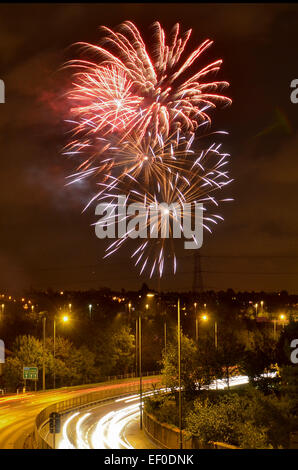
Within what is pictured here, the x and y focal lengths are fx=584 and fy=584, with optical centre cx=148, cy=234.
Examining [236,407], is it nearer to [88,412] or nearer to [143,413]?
[143,413]

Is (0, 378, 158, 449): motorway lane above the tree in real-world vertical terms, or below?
below

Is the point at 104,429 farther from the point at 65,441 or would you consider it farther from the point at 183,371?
the point at 183,371

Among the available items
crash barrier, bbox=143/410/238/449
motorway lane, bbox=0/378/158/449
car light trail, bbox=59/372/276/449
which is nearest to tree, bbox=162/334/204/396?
car light trail, bbox=59/372/276/449

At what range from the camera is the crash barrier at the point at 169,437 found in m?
34.5

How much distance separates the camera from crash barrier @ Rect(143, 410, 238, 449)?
113 feet

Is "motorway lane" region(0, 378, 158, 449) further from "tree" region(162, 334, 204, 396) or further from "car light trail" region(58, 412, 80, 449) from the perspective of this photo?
"tree" region(162, 334, 204, 396)

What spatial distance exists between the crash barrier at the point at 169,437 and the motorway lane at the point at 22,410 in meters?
8.38

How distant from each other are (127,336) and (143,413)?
40730 millimetres

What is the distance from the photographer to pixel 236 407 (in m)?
36.2

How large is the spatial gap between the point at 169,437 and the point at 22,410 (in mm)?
17571

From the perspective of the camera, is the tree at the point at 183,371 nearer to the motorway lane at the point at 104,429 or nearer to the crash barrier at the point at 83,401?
the crash barrier at the point at 83,401

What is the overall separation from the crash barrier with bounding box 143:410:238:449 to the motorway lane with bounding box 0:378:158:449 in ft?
27.5

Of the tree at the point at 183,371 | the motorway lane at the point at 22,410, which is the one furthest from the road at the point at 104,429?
the tree at the point at 183,371

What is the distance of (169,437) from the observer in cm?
3700
